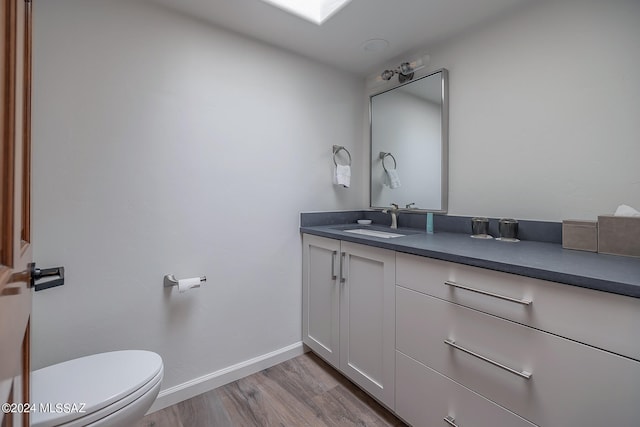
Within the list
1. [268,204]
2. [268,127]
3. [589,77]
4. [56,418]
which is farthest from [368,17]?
[56,418]

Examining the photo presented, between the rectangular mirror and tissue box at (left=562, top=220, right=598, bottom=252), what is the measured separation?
2.15ft

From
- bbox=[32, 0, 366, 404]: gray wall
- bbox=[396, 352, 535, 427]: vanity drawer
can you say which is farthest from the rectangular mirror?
bbox=[396, 352, 535, 427]: vanity drawer

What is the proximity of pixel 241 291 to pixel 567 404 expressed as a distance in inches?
62.1

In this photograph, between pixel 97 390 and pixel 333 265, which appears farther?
→ pixel 333 265

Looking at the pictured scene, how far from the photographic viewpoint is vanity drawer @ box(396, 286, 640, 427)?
77 centimetres

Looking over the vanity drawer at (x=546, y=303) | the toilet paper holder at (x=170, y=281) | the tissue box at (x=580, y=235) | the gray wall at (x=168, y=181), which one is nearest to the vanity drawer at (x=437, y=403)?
the vanity drawer at (x=546, y=303)

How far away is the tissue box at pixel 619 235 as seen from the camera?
1082mm

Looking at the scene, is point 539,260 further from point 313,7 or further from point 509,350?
point 313,7

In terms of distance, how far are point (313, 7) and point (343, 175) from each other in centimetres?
109

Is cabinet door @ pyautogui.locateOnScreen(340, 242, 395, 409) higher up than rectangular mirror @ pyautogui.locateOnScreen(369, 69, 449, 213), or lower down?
lower down

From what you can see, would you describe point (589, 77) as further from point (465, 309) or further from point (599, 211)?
point (465, 309)

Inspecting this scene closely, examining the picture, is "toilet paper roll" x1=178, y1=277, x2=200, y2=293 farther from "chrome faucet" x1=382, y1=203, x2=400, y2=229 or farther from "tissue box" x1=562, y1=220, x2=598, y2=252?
"tissue box" x1=562, y1=220, x2=598, y2=252

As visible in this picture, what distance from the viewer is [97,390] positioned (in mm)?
985

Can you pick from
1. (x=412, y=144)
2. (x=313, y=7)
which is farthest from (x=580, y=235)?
(x=313, y=7)
